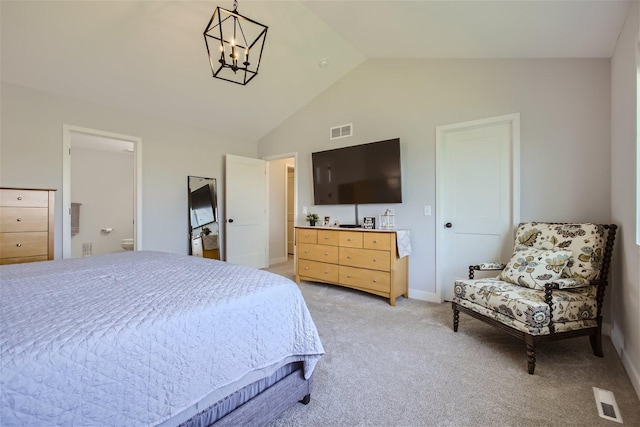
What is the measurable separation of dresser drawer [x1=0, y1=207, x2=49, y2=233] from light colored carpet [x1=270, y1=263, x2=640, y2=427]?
9.60ft

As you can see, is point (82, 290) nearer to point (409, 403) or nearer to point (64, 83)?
point (409, 403)

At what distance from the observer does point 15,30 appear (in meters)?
2.48

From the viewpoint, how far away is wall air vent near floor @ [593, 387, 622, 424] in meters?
1.47

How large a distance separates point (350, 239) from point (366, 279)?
1.72 ft

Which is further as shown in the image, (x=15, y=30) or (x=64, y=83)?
(x=64, y=83)

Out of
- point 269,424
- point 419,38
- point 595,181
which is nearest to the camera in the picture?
point 269,424

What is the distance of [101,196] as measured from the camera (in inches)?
225

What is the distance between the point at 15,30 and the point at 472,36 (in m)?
4.07

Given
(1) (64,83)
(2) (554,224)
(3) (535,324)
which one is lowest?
(3) (535,324)

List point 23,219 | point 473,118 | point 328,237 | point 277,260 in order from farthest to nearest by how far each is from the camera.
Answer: point 277,260 < point 328,237 < point 473,118 < point 23,219

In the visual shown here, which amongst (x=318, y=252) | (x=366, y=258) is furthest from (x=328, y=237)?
(x=366, y=258)

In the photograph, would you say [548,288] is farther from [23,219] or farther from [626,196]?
[23,219]

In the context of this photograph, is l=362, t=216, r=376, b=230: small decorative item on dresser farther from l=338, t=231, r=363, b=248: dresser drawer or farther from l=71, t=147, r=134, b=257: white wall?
l=71, t=147, r=134, b=257: white wall

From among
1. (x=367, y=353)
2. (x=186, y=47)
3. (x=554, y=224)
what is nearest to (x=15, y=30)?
(x=186, y=47)
